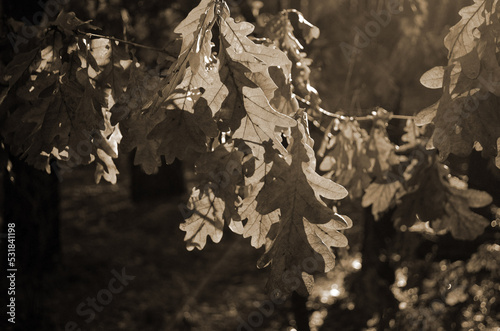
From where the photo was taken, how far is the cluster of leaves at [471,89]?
199 cm

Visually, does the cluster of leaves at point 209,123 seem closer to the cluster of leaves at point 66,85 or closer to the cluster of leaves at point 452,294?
the cluster of leaves at point 66,85

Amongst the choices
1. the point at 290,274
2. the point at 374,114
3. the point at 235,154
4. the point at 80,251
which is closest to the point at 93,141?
the point at 235,154

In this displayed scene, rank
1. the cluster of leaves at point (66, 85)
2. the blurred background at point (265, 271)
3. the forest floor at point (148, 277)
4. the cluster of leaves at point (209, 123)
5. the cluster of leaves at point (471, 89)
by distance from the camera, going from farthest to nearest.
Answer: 1. the forest floor at point (148, 277)
2. the blurred background at point (265, 271)
3. the cluster of leaves at point (66, 85)
4. the cluster of leaves at point (471, 89)
5. the cluster of leaves at point (209, 123)

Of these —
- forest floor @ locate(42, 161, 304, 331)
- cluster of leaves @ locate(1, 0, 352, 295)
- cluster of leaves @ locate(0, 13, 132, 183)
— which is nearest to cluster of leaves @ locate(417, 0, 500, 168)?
cluster of leaves @ locate(1, 0, 352, 295)

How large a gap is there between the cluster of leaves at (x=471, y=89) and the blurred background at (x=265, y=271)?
1.48 m

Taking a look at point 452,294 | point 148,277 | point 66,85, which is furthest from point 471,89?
point 148,277

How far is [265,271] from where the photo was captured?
25.5 feet

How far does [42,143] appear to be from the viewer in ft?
7.64

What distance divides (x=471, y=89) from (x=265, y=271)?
611cm

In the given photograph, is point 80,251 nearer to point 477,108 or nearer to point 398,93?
point 398,93

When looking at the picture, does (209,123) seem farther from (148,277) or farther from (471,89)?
(148,277)

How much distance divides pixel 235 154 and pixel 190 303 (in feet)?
16.7

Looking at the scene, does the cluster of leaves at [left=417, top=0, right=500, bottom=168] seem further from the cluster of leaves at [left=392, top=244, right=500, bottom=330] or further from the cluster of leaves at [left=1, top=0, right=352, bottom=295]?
the cluster of leaves at [left=392, top=244, right=500, bottom=330]

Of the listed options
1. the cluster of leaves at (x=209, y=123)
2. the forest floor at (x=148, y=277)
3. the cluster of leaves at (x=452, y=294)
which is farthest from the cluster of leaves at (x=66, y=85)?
the cluster of leaves at (x=452, y=294)
